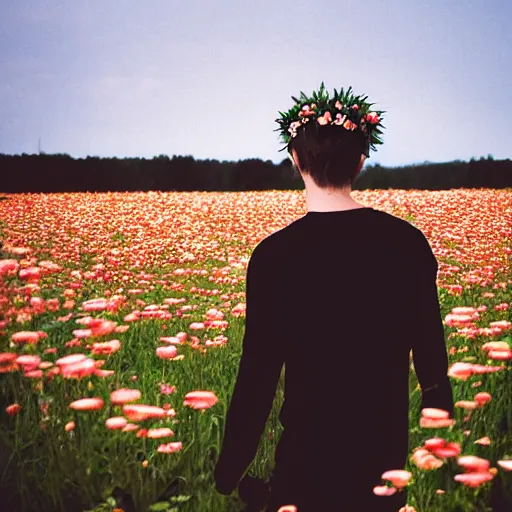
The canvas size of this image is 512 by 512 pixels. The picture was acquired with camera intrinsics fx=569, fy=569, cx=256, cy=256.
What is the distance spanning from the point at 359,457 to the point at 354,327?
399mm

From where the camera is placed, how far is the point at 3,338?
8.64 feet

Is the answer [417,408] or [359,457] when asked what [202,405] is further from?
[417,408]

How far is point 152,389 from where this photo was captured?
2.66 meters

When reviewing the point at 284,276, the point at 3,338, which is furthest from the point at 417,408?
the point at 3,338

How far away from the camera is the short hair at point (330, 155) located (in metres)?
1.63

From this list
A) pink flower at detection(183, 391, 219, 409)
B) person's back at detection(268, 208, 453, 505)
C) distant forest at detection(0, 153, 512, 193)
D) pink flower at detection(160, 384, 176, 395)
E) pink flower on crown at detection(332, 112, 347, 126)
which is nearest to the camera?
person's back at detection(268, 208, 453, 505)

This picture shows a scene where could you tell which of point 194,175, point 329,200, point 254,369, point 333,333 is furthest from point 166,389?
point 194,175

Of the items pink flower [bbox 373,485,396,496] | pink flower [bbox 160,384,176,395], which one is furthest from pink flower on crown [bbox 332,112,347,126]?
pink flower [bbox 160,384,176,395]

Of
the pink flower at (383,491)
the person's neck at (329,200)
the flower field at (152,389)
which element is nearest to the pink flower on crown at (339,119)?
the person's neck at (329,200)

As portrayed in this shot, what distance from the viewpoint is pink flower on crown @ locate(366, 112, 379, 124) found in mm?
1754

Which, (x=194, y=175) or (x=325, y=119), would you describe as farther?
(x=194, y=175)

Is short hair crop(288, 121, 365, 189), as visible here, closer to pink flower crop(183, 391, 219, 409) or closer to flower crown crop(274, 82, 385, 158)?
flower crown crop(274, 82, 385, 158)

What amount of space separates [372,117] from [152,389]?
1625 mm

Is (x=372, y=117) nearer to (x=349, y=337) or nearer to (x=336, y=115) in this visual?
(x=336, y=115)
